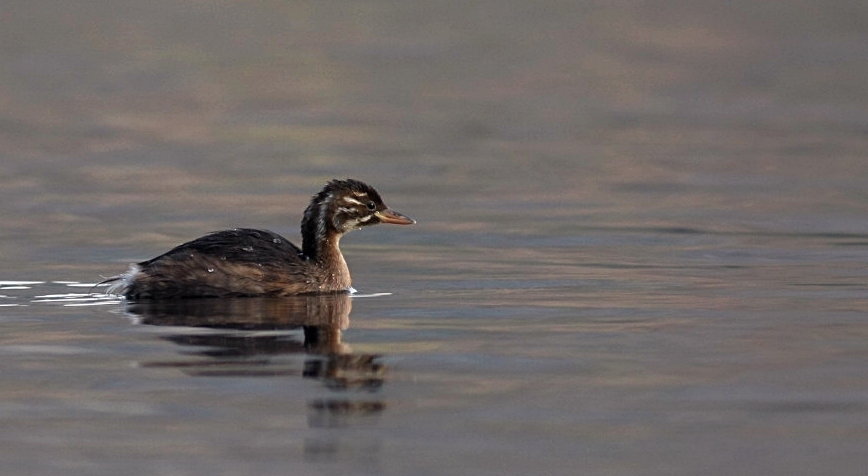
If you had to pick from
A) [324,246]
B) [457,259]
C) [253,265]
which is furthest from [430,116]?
[253,265]

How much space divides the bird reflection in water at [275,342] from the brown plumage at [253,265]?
12 centimetres

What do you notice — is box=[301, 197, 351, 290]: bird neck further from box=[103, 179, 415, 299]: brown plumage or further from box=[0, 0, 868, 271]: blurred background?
box=[0, 0, 868, 271]: blurred background

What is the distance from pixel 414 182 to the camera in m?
20.2

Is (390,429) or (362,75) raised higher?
(362,75)

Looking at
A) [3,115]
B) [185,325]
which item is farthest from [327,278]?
[3,115]

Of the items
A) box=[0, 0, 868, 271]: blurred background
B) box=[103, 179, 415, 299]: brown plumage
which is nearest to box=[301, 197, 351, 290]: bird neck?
box=[103, 179, 415, 299]: brown plumage

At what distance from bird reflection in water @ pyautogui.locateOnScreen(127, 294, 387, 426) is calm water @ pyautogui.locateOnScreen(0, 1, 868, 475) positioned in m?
0.04

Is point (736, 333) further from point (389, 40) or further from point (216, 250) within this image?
point (389, 40)

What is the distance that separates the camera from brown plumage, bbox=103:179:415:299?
43.7ft

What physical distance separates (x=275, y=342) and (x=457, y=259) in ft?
12.7

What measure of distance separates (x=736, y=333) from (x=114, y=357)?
143 inches

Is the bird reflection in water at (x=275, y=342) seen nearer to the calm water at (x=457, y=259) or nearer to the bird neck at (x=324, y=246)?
the calm water at (x=457, y=259)

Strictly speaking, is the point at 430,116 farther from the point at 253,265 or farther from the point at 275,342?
the point at 275,342

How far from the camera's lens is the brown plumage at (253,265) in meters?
13.3
